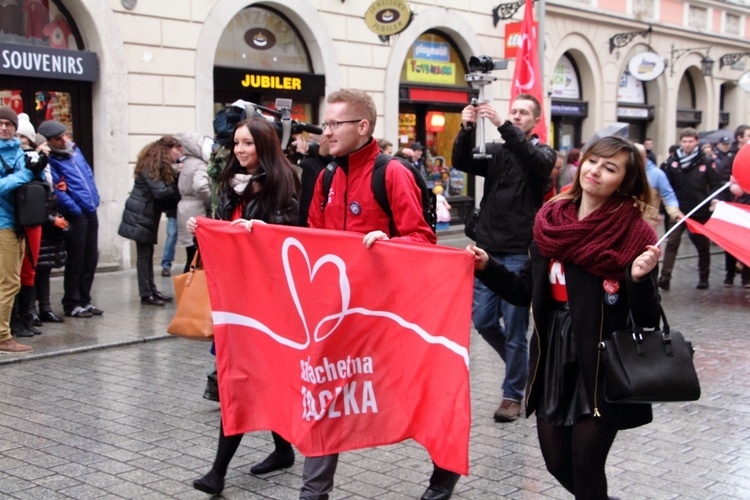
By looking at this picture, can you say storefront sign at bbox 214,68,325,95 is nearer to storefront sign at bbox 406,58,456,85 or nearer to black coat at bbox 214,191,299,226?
storefront sign at bbox 406,58,456,85

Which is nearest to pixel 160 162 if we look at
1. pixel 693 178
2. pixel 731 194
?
pixel 693 178

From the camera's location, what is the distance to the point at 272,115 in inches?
266

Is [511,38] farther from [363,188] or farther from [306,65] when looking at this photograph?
[363,188]

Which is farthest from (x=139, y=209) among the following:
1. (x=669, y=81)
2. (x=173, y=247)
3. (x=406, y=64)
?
(x=669, y=81)

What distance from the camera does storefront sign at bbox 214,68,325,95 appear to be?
50.2ft

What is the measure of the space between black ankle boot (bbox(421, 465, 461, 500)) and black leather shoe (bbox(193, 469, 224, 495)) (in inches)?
39.4

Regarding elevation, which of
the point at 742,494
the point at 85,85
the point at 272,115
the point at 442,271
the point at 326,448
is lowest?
the point at 742,494

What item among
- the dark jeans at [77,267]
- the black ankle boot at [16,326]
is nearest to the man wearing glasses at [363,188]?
the black ankle boot at [16,326]

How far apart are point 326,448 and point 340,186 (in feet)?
4.07

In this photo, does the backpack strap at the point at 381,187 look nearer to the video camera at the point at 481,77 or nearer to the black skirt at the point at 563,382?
the black skirt at the point at 563,382

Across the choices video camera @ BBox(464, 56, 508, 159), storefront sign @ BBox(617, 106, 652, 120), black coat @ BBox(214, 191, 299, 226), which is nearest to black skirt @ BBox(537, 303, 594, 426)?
black coat @ BBox(214, 191, 299, 226)

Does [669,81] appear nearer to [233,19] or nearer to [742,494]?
[233,19]

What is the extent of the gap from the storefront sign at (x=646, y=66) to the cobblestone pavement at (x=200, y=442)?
16.5 metres

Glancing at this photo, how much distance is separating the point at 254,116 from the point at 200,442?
1931 millimetres
